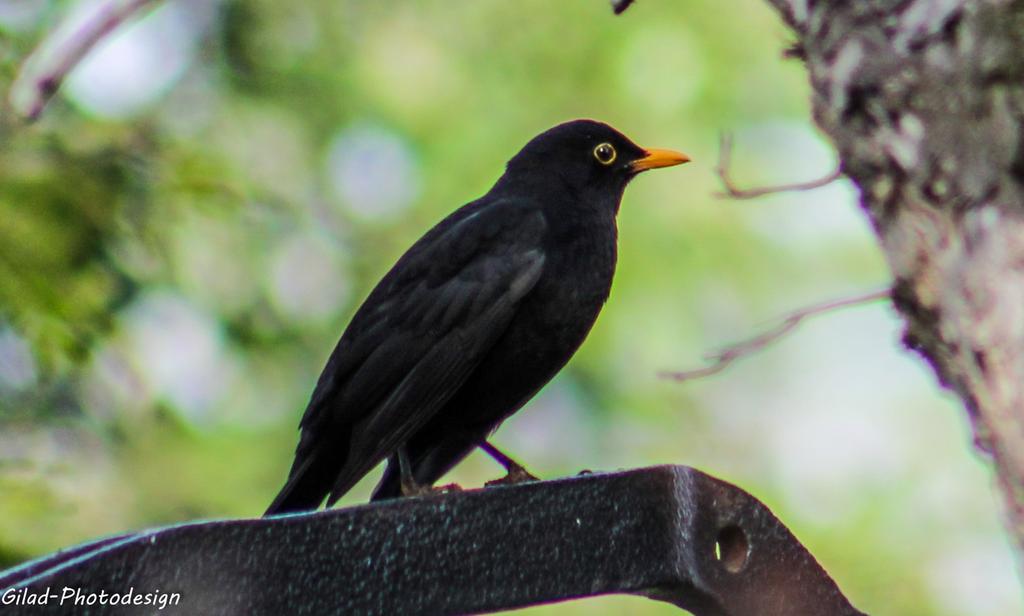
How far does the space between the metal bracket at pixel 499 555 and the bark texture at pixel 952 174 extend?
0.47 m

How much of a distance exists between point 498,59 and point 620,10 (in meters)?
6.47

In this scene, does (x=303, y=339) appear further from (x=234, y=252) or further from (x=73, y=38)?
(x=73, y=38)

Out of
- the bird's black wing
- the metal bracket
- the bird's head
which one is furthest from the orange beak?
the metal bracket

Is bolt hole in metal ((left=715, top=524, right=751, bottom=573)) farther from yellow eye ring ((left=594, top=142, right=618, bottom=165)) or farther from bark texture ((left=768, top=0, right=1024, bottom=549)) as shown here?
yellow eye ring ((left=594, top=142, right=618, bottom=165))

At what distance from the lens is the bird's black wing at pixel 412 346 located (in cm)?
436

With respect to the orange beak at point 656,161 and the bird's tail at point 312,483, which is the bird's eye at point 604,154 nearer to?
the orange beak at point 656,161

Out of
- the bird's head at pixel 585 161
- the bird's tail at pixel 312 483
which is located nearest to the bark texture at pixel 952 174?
the bird's tail at pixel 312 483

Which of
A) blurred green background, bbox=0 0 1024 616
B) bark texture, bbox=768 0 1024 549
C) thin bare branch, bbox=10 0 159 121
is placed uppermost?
thin bare branch, bbox=10 0 159 121

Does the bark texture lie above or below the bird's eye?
above

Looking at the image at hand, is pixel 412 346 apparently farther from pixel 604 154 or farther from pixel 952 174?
pixel 952 174

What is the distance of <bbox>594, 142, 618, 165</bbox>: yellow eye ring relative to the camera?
5500 mm

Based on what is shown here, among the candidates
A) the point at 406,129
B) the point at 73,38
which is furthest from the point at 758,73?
the point at 73,38

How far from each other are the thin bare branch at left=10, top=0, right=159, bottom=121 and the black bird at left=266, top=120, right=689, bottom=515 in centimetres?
129

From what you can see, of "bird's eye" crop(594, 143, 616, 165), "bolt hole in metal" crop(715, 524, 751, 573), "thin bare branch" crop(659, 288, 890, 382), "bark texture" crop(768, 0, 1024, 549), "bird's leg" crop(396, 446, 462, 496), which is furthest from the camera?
"bird's eye" crop(594, 143, 616, 165)
